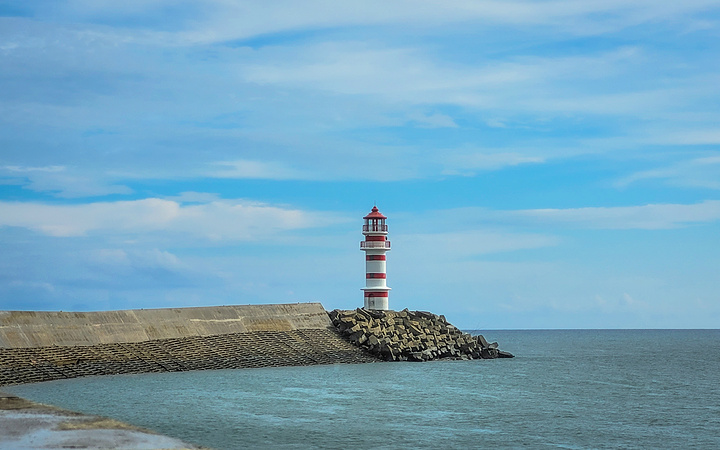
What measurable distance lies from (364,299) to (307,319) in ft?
12.4

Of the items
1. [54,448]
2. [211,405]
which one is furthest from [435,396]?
[54,448]

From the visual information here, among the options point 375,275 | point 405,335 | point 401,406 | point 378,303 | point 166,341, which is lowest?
point 401,406

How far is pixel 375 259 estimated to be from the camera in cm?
4212

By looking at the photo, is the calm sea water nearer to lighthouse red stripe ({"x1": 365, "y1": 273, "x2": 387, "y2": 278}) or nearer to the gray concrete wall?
the gray concrete wall

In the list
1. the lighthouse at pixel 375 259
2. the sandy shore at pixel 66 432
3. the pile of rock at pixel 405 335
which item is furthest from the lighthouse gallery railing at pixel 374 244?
the sandy shore at pixel 66 432

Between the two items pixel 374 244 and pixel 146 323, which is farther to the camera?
pixel 374 244

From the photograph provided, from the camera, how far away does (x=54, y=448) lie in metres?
14.2

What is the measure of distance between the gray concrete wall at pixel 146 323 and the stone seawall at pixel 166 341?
3cm

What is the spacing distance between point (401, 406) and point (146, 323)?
12.8 meters

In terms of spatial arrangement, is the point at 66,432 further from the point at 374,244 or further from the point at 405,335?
the point at 374,244

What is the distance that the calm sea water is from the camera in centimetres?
1944

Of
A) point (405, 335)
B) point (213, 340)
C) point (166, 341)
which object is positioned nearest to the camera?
point (166, 341)

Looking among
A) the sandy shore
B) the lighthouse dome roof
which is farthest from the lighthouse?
the sandy shore

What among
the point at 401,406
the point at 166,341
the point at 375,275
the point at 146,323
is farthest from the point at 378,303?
the point at 401,406
